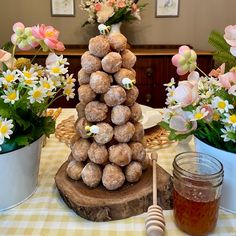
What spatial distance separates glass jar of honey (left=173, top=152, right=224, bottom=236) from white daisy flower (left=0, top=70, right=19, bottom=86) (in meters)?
0.42

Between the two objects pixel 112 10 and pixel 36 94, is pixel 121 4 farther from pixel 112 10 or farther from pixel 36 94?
pixel 36 94

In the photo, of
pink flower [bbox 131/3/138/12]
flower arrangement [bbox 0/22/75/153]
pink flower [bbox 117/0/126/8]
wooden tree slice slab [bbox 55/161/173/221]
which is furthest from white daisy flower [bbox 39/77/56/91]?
pink flower [bbox 131/3/138/12]

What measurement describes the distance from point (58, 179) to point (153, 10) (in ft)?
8.14

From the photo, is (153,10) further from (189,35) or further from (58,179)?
(58,179)

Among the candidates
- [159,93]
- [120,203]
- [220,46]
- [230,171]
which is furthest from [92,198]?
[159,93]

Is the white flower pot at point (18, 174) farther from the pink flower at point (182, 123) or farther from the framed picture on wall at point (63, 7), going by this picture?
the framed picture on wall at point (63, 7)

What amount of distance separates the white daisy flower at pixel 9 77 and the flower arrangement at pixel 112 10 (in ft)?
5.81

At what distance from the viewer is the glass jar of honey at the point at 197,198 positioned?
0.67 meters

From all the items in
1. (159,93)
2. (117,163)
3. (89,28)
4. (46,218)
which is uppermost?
(89,28)

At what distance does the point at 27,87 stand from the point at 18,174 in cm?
22

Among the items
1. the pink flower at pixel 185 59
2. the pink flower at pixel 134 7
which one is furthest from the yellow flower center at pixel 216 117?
the pink flower at pixel 134 7

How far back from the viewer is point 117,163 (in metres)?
0.79

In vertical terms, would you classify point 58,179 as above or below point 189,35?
below

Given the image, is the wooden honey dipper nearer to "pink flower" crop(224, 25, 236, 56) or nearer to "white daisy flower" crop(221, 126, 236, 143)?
"white daisy flower" crop(221, 126, 236, 143)
